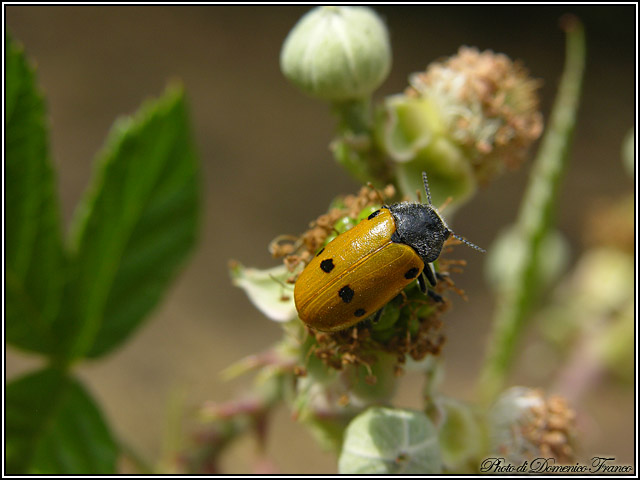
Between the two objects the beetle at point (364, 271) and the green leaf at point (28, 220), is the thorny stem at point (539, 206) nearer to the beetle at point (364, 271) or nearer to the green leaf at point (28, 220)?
the beetle at point (364, 271)

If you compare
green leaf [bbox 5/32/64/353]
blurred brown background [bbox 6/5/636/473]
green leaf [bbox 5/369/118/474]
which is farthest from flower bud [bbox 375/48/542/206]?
blurred brown background [bbox 6/5/636/473]

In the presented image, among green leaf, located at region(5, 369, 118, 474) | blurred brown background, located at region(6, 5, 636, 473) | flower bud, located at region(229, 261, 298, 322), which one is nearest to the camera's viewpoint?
flower bud, located at region(229, 261, 298, 322)

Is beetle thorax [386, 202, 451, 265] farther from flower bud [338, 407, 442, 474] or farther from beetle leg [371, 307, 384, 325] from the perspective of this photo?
flower bud [338, 407, 442, 474]

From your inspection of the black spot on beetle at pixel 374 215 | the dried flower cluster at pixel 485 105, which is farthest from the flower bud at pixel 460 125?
the black spot on beetle at pixel 374 215

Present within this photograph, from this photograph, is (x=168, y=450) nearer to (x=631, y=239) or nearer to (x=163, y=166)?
(x=163, y=166)

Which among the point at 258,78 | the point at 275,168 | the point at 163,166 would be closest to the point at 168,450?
the point at 163,166
